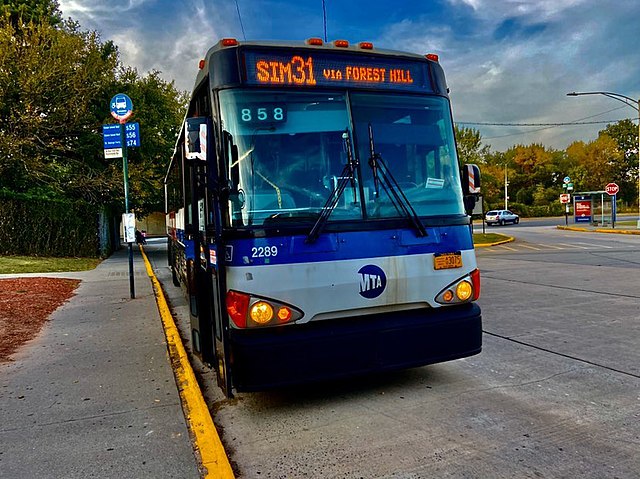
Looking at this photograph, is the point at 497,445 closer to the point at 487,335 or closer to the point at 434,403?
the point at 434,403

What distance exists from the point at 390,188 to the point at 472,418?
1993 mm

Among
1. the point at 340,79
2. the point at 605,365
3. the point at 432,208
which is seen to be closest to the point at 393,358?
the point at 432,208

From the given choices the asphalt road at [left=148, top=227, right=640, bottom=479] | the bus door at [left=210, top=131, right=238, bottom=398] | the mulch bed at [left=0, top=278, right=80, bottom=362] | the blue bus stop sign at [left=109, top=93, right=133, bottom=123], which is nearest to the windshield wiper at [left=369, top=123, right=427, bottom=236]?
the bus door at [left=210, top=131, right=238, bottom=398]

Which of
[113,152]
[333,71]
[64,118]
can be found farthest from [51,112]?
[333,71]

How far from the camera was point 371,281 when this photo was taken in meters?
4.07

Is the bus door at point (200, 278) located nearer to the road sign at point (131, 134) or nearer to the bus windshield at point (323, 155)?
the bus windshield at point (323, 155)

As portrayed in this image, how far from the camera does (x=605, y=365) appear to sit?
17.3 ft

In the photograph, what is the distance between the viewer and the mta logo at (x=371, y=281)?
4047 millimetres

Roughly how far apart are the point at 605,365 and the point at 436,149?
119 inches

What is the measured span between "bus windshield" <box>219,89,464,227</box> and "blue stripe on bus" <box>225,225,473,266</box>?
151 mm

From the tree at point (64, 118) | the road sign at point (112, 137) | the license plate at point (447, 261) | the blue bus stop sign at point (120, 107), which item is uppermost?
the tree at point (64, 118)

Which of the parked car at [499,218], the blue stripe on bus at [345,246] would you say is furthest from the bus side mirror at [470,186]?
the parked car at [499,218]

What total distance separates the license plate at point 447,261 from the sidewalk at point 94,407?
247cm

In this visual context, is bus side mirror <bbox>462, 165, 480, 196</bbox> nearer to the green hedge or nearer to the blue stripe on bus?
the blue stripe on bus
